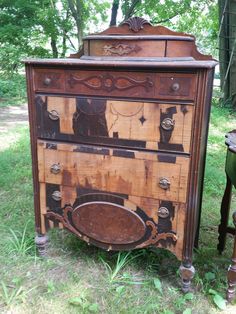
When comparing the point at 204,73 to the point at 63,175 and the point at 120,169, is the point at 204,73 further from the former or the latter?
the point at 63,175

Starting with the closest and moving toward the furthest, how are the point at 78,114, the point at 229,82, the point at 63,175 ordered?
the point at 78,114 < the point at 63,175 < the point at 229,82

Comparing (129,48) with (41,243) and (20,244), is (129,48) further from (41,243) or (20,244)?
(20,244)

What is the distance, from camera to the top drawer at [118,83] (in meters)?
1.44

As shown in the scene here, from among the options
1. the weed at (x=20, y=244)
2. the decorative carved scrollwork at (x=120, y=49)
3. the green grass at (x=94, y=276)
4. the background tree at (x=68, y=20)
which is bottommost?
the green grass at (x=94, y=276)

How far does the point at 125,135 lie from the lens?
5.23 ft

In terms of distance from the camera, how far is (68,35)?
1102cm

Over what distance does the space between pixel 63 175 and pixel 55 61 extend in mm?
599

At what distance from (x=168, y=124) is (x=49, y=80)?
64 cm

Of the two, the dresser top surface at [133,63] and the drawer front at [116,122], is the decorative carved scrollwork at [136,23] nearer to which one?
the dresser top surface at [133,63]

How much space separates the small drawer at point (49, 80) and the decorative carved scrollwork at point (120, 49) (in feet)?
0.85

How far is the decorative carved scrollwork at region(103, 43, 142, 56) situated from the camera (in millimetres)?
1598

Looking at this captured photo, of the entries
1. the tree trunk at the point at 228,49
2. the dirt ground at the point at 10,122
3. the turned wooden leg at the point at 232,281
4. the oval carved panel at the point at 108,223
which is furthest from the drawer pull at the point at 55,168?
the tree trunk at the point at 228,49

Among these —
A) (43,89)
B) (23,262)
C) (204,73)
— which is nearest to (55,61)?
(43,89)

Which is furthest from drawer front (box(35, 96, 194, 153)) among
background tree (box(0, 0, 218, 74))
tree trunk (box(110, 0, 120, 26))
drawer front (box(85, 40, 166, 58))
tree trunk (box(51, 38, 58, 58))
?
tree trunk (box(51, 38, 58, 58))
